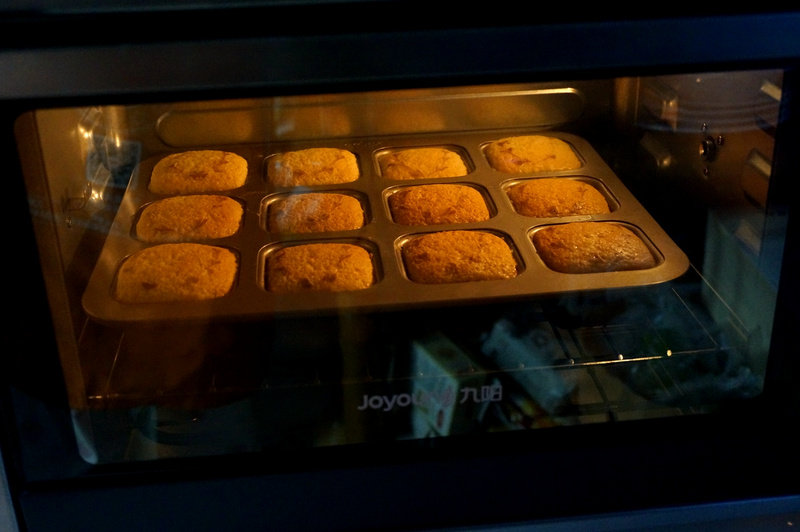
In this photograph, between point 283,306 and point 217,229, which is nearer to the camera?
point 283,306

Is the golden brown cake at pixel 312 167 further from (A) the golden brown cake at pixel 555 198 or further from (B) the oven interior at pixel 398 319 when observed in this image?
(A) the golden brown cake at pixel 555 198

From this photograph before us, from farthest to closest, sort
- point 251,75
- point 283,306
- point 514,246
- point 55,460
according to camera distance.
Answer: point 514,246 → point 283,306 → point 55,460 → point 251,75

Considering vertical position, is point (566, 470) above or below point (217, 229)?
below

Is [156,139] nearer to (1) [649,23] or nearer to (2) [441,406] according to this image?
(2) [441,406]

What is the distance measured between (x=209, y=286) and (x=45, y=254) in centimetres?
24

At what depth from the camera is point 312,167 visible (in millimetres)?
1096

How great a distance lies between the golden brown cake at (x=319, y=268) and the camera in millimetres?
939

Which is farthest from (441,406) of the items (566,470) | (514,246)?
(514,246)

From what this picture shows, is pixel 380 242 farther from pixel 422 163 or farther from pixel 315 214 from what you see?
pixel 422 163

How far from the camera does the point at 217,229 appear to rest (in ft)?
3.44

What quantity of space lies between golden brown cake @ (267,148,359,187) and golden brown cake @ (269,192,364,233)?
0.03m

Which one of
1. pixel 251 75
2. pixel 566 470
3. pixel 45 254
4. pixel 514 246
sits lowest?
pixel 566 470

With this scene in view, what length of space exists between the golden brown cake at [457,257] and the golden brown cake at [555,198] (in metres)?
0.10

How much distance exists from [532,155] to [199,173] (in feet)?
1.56
